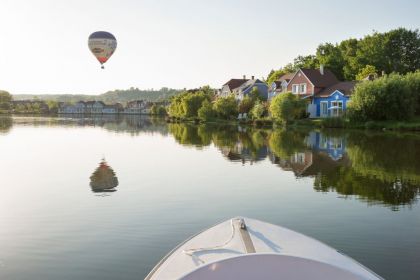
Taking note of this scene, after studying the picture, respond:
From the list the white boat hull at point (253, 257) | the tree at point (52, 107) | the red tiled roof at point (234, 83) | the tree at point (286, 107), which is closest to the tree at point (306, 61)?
the red tiled roof at point (234, 83)

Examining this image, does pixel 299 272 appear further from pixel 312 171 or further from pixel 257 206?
pixel 312 171

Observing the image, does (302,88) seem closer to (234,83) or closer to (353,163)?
(234,83)

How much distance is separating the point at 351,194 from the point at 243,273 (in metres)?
11.2

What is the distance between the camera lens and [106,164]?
73.9ft

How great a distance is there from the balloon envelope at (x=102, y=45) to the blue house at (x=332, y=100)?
89.0 ft

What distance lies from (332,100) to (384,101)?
10759 millimetres

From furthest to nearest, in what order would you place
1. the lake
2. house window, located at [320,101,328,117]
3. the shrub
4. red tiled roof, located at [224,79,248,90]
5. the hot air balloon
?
1. red tiled roof, located at [224,79,248,90]
2. house window, located at [320,101,328,117]
3. the shrub
4. the hot air balloon
5. the lake

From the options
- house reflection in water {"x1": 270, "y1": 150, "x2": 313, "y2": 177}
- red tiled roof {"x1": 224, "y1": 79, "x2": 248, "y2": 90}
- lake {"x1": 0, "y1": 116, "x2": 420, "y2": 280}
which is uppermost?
red tiled roof {"x1": 224, "y1": 79, "x2": 248, "y2": 90}

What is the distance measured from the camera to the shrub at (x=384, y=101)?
44750mm

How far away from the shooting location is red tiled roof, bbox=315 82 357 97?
178ft

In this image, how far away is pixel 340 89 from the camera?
182ft

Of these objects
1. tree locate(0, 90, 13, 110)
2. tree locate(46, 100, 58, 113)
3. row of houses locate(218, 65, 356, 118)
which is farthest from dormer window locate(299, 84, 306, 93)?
tree locate(0, 90, 13, 110)

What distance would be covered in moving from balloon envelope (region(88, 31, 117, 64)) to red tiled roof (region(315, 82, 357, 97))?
2881 centimetres

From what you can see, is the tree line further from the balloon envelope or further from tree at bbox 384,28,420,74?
the balloon envelope
